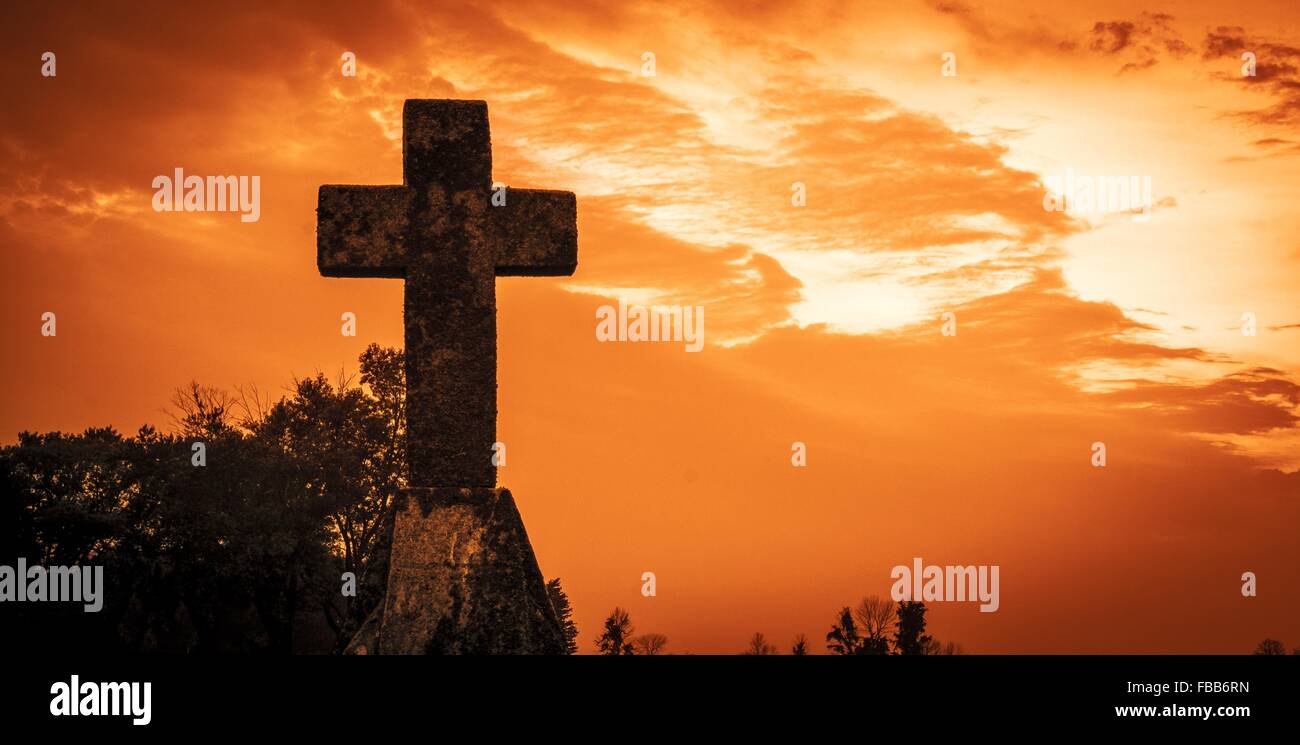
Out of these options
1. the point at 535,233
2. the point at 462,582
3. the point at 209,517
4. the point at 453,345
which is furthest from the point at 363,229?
the point at 209,517

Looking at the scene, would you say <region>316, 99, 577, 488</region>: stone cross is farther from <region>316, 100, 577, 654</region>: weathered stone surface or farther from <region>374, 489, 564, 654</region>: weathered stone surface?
<region>374, 489, 564, 654</region>: weathered stone surface

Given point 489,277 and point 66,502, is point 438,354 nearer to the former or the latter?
point 489,277

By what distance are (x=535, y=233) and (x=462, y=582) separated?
2.54m

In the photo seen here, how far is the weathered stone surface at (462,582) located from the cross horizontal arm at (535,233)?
168cm

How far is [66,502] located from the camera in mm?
37438

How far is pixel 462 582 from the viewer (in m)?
7.65

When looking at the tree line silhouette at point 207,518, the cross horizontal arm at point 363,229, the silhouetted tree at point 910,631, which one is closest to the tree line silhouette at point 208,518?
the tree line silhouette at point 207,518

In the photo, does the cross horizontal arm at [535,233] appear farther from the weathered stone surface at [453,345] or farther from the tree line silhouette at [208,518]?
the tree line silhouette at [208,518]

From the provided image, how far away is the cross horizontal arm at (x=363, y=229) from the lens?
8.17 metres

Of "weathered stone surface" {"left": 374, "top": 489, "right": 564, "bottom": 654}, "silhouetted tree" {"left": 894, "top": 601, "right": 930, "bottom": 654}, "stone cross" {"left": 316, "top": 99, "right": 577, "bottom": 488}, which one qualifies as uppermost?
"stone cross" {"left": 316, "top": 99, "right": 577, "bottom": 488}

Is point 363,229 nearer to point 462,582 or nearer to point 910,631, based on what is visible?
point 462,582

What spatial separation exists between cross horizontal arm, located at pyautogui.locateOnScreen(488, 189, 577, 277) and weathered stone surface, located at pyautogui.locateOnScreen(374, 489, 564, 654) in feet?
5.50

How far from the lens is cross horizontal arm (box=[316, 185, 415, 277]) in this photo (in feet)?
26.8

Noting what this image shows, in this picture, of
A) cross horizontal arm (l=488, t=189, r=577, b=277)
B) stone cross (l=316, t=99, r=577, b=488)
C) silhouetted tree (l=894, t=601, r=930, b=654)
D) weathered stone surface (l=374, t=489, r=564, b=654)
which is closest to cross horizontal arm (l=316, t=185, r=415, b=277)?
stone cross (l=316, t=99, r=577, b=488)
